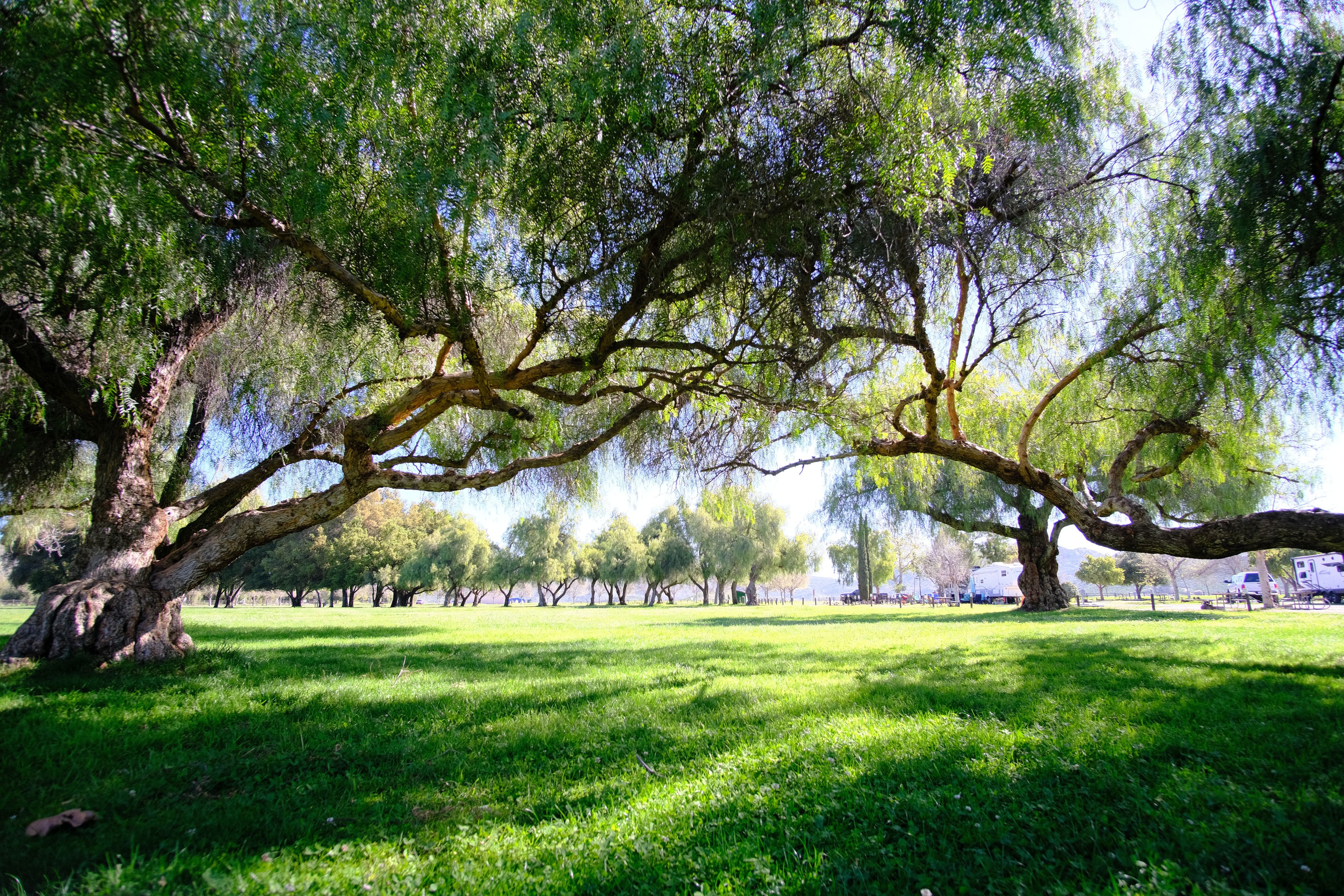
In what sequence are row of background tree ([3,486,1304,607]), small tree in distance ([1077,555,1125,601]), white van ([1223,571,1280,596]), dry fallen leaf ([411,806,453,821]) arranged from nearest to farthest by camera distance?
dry fallen leaf ([411,806,453,821])
white van ([1223,571,1280,596])
row of background tree ([3,486,1304,607])
small tree in distance ([1077,555,1125,601])

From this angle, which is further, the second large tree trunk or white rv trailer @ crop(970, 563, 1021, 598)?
white rv trailer @ crop(970, 563, 1021, 598)

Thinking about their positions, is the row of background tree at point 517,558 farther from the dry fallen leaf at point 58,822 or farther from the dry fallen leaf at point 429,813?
the dry fallen leaf at point 58,822

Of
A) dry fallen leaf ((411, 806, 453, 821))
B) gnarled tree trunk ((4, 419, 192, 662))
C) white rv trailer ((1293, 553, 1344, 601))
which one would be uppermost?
gnarled tree trunk ((4, 419, 192, 662))

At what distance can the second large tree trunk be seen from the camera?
2258 centimetres

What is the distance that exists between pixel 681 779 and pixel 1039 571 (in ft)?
79.0

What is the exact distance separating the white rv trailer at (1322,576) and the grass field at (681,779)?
122 feet

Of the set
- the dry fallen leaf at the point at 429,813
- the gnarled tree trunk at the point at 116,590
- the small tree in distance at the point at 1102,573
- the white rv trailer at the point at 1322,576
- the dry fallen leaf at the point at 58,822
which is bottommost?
the small tree in distance at the point at 1102,573

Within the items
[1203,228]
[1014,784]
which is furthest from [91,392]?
[1203,228]

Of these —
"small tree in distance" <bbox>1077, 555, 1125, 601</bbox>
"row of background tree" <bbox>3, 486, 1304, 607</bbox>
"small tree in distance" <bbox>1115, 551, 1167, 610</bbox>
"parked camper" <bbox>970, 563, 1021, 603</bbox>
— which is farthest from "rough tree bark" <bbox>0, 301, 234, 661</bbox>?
"small tree in distance" <bbox>1077, 555, 1125, 601</bbox>

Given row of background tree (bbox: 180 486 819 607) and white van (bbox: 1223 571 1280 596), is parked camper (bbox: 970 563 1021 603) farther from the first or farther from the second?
row of background tree (bbox: 180 486 819 607)

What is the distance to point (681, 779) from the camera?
367 centimetres

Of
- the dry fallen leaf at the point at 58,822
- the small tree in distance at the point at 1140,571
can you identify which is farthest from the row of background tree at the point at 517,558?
the dry fallen leaf at the point at 58,822

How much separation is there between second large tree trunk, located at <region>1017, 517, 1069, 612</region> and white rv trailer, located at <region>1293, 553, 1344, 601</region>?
1885cm

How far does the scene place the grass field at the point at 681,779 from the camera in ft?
8.41
